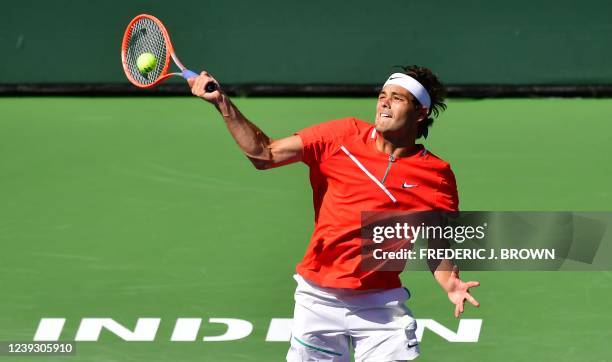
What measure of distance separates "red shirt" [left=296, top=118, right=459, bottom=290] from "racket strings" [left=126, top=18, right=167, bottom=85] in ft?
6.18

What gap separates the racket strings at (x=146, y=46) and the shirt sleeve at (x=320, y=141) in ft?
6.10

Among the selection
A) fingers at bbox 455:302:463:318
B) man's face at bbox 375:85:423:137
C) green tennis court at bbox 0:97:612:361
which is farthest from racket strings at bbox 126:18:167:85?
fingers at bbox 455:302:463:318

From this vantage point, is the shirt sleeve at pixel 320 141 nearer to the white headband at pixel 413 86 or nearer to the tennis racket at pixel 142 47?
the white headband at pixel 413 86

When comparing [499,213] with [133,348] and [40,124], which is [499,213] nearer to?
[133,348]

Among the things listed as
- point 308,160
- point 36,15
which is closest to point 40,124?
point 36,15

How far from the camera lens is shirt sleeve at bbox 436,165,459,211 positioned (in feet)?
25.6

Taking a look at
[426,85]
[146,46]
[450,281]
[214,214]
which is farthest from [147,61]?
[214,214]

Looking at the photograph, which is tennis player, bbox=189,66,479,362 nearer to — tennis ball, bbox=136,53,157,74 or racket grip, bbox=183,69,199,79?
racket grip, bbox=183,69,199,79

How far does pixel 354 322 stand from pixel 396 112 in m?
1.18

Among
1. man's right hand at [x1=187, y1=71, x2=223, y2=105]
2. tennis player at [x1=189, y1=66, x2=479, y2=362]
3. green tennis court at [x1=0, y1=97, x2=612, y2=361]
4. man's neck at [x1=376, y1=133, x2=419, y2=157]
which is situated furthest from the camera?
green tennis court at [x1=0, y1=97, x2=612, y2=361]

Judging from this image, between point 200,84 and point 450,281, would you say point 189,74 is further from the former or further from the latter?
point 450,281

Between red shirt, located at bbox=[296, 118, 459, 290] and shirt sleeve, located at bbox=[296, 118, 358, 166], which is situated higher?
shirt sleeve, located at bbox=[296, 118, 358, 166]

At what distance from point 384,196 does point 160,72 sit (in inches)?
93.3

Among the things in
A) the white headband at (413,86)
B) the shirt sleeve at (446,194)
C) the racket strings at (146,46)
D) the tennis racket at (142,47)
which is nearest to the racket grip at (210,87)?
the white headband at (413,86)
